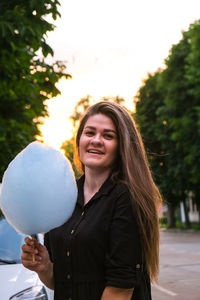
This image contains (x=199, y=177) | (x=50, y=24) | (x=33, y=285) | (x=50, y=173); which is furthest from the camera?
(x=199, y=177)

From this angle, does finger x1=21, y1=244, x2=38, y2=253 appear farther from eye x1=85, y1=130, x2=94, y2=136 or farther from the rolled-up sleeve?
eye x1=85, y1=130, x2=94, y2=136

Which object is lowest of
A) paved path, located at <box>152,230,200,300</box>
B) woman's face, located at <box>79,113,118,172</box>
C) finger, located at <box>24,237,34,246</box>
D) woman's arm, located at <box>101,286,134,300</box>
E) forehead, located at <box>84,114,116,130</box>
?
paved path, located at <box>152,230,200,300</box>

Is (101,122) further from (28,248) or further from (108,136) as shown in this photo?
(28,248)

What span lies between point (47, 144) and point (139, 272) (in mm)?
730

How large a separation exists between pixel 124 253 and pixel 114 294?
0.63 ft

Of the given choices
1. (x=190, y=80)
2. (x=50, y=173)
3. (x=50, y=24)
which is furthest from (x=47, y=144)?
(x=190, y=80)

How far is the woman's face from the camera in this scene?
221cm

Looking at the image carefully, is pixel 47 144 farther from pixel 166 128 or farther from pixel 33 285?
pixel 166 128

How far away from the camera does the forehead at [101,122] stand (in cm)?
223

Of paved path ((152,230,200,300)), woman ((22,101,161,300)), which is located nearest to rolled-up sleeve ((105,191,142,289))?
woman ((22,101,161,300))

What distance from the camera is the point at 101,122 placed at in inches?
88.3

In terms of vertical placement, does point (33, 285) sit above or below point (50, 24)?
below

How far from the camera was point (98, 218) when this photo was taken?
6.75ft

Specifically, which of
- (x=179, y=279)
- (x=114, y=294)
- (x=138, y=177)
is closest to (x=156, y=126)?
(x=179, y=279)
